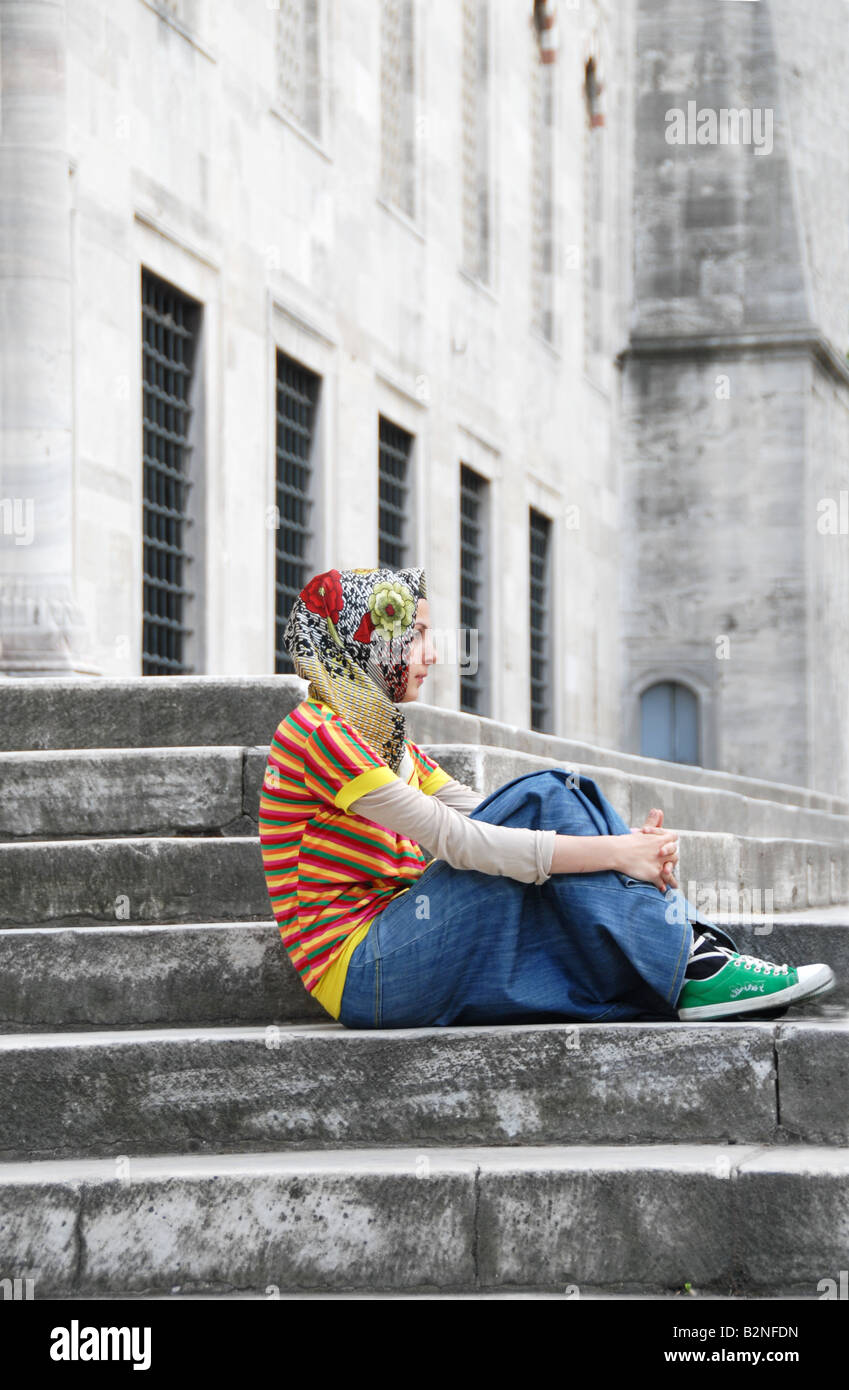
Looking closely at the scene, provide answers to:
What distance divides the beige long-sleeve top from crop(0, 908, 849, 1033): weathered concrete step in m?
0.67

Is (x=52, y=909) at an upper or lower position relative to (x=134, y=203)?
lower

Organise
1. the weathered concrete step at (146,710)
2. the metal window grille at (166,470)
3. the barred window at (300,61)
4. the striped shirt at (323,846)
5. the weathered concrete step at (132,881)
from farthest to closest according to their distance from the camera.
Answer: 1. the barred window at (300,61)
2. the metal window grille at (166,470)
3. the weathered concrete step at (146,710)
4. the weathered concrete step at (132,881)
5. the striped shirt at (323,846)

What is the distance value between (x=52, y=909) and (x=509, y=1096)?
1.87 metres

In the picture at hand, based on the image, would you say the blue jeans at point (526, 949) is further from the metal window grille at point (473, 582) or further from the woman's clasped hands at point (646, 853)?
the metal window grille at point (473, 582)

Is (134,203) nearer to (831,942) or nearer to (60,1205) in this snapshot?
(831,942)

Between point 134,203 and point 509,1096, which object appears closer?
point 509,1096

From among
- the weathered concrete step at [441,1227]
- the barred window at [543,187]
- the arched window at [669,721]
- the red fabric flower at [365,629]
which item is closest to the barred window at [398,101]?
the barred window at [543,187]

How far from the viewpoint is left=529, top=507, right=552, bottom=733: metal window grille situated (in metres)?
24.7

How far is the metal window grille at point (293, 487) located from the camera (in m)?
16.4

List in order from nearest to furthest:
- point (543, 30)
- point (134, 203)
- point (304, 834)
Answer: point (304, 834)
point (134, 203)
point (543, 30)

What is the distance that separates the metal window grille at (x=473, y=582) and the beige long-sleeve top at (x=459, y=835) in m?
17.0

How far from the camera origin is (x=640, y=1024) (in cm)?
470
